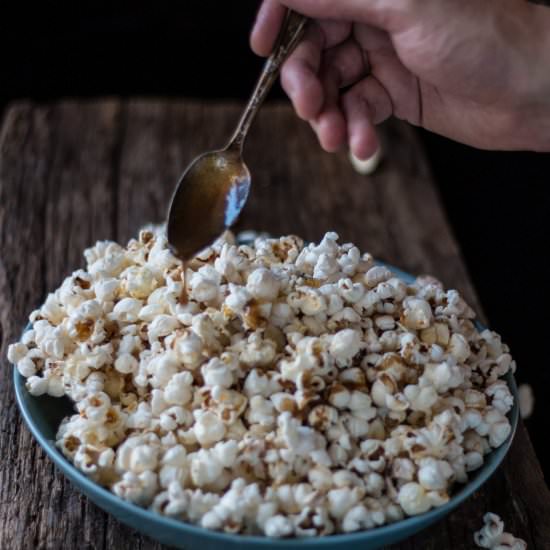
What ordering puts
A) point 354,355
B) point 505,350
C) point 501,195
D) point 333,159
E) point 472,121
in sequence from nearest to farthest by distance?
point 354,355, point 505,350, point 472,121, point 333,159, point 501,195

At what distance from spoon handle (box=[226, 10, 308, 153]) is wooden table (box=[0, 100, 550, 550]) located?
0.38m

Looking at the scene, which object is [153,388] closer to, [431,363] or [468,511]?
[431,363]

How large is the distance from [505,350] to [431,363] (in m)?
0.14

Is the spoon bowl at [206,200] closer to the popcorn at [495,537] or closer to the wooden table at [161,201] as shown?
the wooden table at [161,201]

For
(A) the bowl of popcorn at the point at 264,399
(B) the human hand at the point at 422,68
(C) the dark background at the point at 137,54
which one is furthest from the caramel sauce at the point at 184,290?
(C) the dark background at the point at 137,54

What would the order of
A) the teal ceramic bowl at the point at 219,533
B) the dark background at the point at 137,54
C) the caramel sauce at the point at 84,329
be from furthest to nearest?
1. the dark background at the point at 137,54
2. the caramel sauce at the point at 84,329
3. the teal ceramic bowl at the point at 219,533

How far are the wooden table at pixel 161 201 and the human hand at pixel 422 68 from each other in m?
0.27

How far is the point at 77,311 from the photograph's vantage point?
2.75ft

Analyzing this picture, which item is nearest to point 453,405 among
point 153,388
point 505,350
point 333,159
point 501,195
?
point 505,350

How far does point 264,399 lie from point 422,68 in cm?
46

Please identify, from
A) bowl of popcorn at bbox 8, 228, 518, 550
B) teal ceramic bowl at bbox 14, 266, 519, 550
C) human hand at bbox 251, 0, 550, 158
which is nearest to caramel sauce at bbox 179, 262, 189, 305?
bowl of popcorn at bbox 8, 228, 518, 550

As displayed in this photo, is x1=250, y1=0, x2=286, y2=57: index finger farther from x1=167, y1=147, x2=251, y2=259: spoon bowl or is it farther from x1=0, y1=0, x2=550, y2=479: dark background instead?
x1=0, y1=0, x2=550, y2=479: dark background

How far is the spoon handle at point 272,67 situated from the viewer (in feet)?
3.29

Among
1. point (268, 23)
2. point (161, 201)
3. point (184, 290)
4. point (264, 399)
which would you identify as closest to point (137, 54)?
point (161, 201)
